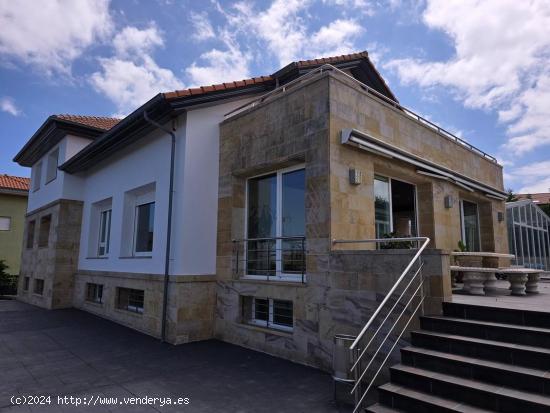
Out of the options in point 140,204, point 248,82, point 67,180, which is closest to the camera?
point 248,82

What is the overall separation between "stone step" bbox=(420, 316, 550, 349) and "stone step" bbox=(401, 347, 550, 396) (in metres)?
0.41

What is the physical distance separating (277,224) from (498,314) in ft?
13.6

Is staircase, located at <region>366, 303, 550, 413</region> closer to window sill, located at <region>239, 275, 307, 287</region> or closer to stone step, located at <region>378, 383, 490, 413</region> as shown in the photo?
stone step, located at <region>378, 383, 490, 413</region>

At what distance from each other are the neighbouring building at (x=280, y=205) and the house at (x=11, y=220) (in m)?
14.0

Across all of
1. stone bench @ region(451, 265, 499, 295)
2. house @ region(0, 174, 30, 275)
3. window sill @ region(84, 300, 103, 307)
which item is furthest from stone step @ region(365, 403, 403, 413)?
house @ region(0, 174, 30, 275)

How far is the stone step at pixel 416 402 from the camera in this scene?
3.62m

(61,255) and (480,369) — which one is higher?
(61,255)

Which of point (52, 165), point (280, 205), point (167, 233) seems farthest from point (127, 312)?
point (52, 165)

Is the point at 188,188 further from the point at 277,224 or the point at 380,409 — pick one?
the point at 380,409

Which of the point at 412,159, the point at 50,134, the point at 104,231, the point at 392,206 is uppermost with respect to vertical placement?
the point at 50,134

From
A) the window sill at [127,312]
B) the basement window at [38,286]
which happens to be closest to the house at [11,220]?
the basement window at [38,286]

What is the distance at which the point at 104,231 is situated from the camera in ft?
43.2

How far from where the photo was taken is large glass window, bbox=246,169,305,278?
23.4 ft

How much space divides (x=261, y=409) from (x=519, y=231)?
43.3ft
